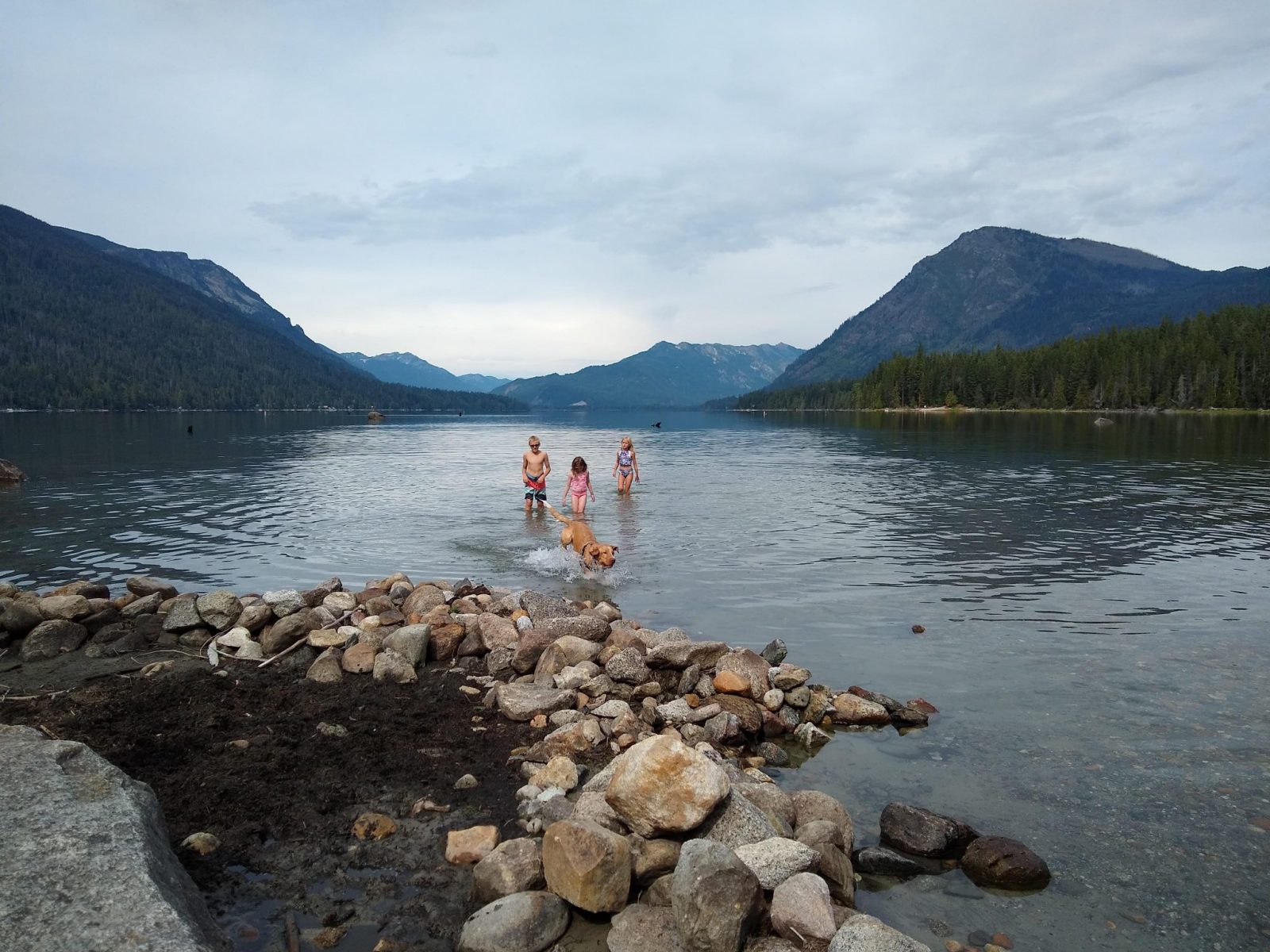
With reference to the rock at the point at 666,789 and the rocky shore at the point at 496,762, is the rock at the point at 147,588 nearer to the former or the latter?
the rocky shore at the point at 496,762

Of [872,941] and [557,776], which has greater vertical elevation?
Answer: [872,941]

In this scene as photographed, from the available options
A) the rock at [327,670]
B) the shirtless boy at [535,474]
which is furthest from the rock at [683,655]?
the shirtless boy at [535,474]

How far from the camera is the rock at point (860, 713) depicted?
10.6m

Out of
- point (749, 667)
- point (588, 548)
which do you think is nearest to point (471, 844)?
point (749, 667)

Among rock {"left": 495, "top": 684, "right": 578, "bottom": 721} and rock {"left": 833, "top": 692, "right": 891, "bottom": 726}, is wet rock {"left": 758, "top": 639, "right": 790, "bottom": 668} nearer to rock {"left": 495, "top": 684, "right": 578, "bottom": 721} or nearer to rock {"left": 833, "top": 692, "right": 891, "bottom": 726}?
rock {"left": 833, "top": 692, "right": 891, "bottom": 726}

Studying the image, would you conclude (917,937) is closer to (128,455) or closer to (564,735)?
(564,735)

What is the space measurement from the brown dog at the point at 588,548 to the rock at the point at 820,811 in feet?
39.3

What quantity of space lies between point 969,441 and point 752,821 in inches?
3117

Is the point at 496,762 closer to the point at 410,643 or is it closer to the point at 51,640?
the point at 410,643

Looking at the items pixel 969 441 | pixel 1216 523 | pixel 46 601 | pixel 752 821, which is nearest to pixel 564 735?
pixel 752 821

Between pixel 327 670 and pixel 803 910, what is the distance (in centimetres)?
854

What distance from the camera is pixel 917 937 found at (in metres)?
6.37

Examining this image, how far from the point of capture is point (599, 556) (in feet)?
64.8

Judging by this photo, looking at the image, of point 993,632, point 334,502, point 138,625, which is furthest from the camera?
point 334,502
